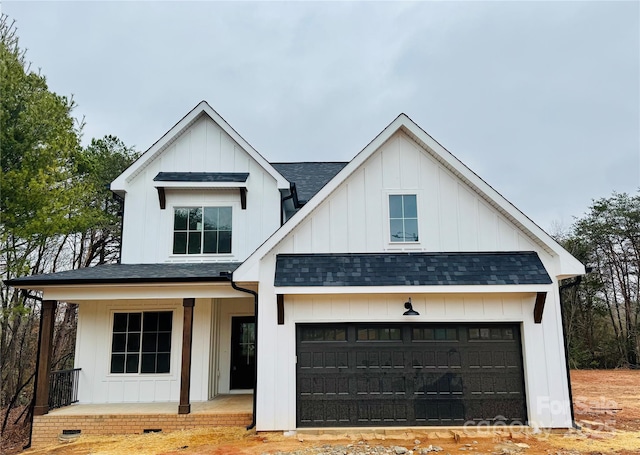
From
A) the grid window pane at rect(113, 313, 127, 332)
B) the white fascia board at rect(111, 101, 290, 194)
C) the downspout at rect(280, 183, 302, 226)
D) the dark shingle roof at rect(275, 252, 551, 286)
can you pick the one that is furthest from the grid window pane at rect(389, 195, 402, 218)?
the grid window pane at rect(113, 313, 127, 332)

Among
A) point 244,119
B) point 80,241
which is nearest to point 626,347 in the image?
point 80,241

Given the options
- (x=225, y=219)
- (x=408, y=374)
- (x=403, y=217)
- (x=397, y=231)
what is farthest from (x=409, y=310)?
(x=225, y=219)

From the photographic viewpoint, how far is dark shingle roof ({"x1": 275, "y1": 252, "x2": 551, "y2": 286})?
329 inches

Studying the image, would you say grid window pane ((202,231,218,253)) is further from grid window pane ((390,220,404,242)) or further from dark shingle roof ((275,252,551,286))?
grid window pane ((390,220,404,242))

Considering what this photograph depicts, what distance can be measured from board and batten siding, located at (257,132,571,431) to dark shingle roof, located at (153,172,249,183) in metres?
3.41

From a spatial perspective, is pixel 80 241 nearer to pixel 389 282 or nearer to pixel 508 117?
pixel 389 282

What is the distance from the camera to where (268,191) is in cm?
1197

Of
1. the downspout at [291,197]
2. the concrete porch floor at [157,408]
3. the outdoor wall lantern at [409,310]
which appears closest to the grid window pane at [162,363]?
the concrete porch floor at [157,408]

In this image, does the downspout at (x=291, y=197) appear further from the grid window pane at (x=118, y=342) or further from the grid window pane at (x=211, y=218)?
the grid window pane at (x=118, y=342)

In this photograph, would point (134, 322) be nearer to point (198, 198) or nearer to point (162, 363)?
point (162, 363)

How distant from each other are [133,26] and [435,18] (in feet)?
40.3

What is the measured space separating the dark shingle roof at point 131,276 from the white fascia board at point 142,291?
0.20m

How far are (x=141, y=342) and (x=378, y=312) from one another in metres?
6.08

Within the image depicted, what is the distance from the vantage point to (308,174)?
1482 centimetres
